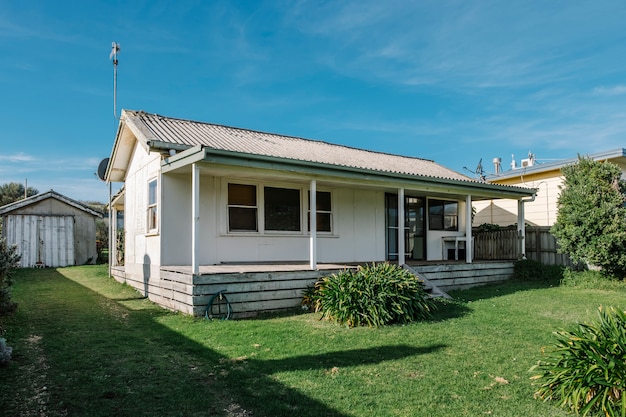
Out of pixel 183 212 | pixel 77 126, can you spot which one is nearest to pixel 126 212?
pixel 183 212

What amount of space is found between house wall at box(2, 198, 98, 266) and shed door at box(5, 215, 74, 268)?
26 centimetres

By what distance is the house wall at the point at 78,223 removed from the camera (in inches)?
723

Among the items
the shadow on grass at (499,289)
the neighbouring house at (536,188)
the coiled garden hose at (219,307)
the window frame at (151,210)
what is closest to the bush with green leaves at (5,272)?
the window frame at (151,210)

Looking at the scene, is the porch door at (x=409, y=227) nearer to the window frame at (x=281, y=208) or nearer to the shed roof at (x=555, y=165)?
the window frame at (x=281, y=208)

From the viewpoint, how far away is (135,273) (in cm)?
1195

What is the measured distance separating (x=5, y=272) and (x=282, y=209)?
616 centimetres

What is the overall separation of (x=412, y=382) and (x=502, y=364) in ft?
4.65

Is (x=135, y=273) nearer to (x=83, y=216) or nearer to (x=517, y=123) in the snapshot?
(x=83, y=216)

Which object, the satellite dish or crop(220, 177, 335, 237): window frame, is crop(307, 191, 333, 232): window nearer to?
crop(220, 177, 335, 237): window frame

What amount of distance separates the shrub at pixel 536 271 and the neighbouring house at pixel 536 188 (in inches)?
129

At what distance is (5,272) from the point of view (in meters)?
7.19

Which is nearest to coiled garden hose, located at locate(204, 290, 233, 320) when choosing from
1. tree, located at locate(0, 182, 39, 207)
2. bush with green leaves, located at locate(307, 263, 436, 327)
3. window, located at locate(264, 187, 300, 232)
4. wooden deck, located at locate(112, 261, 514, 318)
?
wooden deck, located at locate(112, 261, 514, 318)

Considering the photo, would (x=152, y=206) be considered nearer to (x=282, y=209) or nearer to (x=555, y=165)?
(x=282, y=209)

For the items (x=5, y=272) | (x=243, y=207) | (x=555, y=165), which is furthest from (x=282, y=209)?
(x=555, y=165)
